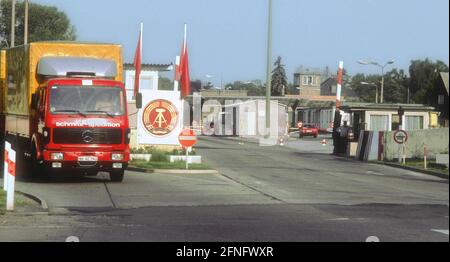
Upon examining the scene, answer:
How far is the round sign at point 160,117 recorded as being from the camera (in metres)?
28.6

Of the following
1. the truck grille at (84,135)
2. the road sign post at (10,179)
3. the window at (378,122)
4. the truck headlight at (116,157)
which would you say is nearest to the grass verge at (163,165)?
the truck headlight at (116,157)

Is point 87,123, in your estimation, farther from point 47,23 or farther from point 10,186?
point 47,23

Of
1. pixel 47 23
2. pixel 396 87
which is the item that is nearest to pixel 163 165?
pixel 47 23

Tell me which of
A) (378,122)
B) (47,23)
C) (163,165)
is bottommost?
(163,165)

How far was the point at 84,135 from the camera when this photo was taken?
18797 millimetres

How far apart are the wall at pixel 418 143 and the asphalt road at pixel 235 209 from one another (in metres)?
11.0

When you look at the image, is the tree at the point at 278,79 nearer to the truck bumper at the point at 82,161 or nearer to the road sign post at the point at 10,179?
the truck bumper at the point at 82,161

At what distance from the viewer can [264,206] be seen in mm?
14609

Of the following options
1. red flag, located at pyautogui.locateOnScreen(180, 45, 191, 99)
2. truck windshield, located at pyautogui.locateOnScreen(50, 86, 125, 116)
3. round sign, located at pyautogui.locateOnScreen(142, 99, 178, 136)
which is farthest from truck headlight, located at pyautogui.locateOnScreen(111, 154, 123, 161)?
red flag, located at pyautogui.locateOnScreen(180, 45, 191, 99)

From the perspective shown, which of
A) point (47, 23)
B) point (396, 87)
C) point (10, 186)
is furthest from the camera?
point (396, 87)

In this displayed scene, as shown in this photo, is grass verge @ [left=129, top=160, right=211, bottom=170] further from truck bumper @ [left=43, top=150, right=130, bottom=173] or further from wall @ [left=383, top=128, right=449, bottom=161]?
wall @ [left=383, top=128, right=449, bottom=161]

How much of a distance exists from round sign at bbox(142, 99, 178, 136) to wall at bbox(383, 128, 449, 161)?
1125 centimetres

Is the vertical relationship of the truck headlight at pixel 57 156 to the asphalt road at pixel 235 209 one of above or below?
above

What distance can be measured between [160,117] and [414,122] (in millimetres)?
23780
